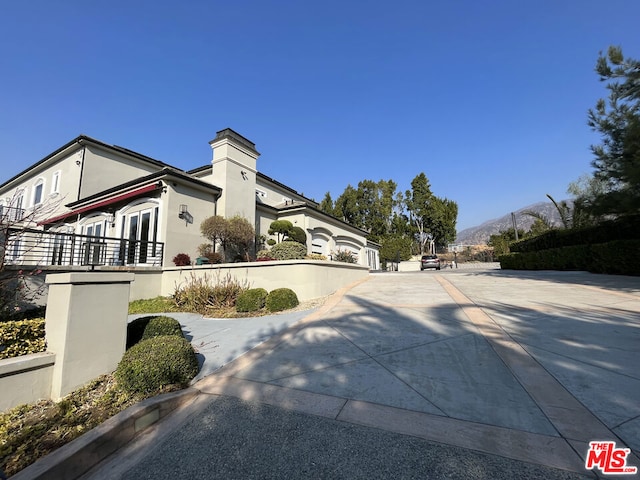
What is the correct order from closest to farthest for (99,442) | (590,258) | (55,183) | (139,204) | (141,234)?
(99,442) < (590,258) < (141,234) < (139,204) < (55,183)

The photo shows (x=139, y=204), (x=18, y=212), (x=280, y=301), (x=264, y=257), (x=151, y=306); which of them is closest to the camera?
(x=280, y=301)

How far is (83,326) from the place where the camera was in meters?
3.64

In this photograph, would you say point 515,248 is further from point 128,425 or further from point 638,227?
point 128,425

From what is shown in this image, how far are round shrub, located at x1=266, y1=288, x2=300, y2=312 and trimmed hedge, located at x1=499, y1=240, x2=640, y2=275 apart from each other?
41.4 feet

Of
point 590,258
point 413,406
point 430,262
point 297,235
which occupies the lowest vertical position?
point 413,406

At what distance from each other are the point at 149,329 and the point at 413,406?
418 centimetres

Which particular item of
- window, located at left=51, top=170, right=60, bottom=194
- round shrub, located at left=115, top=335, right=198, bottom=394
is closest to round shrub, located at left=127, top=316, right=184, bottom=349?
round shrub, located at left=115, top=335, right=198, bottom=394

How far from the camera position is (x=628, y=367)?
3.53 meters

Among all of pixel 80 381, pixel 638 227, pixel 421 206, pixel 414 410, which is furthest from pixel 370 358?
pixel 421 206

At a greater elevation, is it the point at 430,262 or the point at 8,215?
the point at 8,215

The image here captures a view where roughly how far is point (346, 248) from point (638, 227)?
16.1 meters

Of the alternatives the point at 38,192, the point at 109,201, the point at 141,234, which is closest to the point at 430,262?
the point at 141,234

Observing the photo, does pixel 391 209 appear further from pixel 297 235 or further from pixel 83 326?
pixel 83 326

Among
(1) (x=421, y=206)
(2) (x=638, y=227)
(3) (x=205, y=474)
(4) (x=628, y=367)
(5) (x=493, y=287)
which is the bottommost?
(3) (x=205, y=474)
